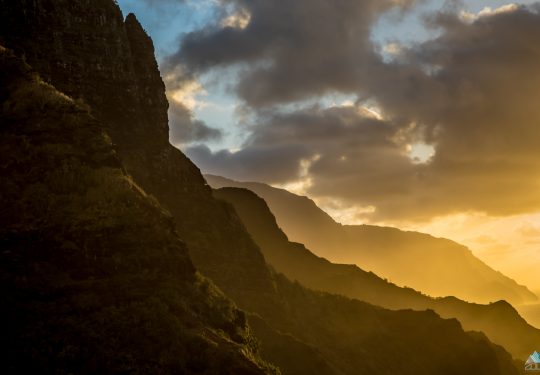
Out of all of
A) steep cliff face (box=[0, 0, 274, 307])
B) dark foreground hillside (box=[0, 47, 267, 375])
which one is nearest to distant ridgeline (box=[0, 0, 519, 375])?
dark foreground hillside (box=[0, 47, 267, 375])

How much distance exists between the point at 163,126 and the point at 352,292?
73.2m

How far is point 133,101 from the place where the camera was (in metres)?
60.6

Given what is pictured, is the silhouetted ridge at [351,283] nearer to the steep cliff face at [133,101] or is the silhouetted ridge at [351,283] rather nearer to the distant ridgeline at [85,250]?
the steep cliff face at [133,101]

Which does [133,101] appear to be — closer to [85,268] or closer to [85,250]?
[85,250]

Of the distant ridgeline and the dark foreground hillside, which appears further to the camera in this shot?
the distant ridgeline

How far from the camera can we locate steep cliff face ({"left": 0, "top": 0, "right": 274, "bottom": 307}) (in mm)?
52000

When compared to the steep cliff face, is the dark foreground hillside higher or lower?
lower

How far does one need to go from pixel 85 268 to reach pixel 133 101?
39.9 m

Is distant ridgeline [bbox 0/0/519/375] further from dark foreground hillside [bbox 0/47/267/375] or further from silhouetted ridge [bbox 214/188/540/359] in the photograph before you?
silhouetted ridge [bbox 214/188/540/359]

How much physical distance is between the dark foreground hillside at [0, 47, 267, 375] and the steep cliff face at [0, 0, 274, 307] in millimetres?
21335

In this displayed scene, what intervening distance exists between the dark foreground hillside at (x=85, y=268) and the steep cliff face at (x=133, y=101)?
21335 millimetres

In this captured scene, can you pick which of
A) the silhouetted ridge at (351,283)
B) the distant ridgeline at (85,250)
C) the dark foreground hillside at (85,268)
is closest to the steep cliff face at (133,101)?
the distant ridgeline at (85,250)

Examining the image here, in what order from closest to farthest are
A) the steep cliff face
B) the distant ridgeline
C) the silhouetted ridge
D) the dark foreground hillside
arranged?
the dark foreground hillside < the distant ridgeline < the steep cliff face < the silhouetted ridge

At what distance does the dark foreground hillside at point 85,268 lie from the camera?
20625 millimetres
